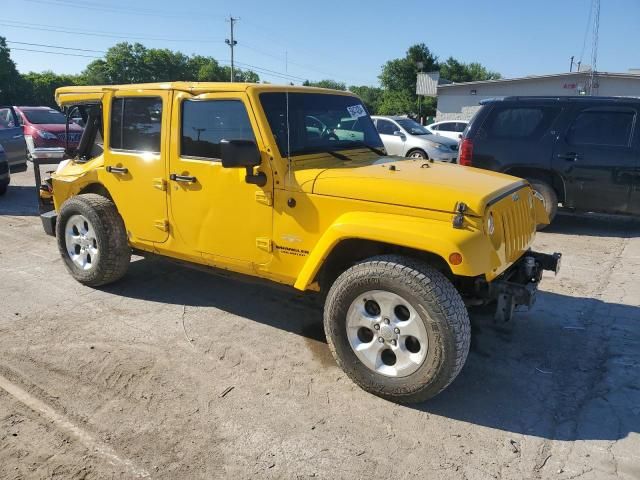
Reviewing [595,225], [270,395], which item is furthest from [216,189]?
[595,225]

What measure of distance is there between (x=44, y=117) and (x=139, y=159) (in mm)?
10800

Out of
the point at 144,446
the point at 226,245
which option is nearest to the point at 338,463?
the point at 144,446

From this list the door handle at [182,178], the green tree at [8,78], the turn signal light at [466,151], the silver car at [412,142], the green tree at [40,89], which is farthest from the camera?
the green tree at [40,89]

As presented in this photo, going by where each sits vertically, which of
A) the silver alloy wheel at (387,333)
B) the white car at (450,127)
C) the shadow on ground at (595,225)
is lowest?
the silver alloy wheel at (387,333)

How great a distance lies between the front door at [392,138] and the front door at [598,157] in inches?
287

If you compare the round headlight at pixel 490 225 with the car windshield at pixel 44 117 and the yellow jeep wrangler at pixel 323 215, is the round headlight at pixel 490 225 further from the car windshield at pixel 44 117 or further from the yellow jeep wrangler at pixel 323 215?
the car windshield at pixel 44 117

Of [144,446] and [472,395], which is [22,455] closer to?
[144,446]

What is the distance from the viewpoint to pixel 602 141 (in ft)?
24.1

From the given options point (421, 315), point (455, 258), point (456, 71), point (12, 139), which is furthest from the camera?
point (456, 71)

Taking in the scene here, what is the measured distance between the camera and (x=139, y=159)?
446 cm

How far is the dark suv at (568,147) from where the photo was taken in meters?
7.18

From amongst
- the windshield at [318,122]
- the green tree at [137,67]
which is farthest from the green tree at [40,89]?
the windshield at [318,122]

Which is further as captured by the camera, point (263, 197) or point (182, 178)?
point (182, 178)

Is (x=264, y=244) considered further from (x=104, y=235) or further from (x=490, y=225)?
(x=104, y=235)
